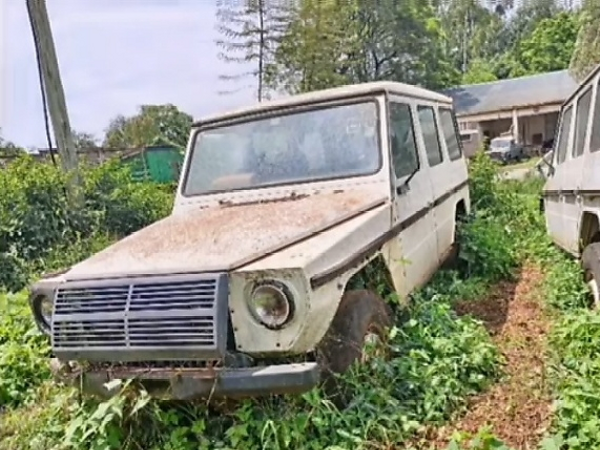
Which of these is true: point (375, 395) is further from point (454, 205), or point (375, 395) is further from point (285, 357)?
point (454, 205)

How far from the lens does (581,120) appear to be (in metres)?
5.31

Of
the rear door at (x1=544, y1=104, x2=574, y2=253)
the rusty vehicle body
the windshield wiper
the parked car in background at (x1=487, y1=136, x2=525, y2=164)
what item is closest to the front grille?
the rusty vehicle body

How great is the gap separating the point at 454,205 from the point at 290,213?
295cm

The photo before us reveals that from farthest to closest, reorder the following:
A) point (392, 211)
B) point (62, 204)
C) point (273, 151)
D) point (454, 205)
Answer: point (62, 204), point (454, 205), point (273, 151), point (392, 211)

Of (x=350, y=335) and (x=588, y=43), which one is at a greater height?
(x=588, y=43)

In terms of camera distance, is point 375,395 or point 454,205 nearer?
point 375,395

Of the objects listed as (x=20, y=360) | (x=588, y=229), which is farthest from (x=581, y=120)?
(x=20, y=360)

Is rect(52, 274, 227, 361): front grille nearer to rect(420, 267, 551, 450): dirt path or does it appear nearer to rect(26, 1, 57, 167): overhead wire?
rect(420, 267, 551, 450): dirt path

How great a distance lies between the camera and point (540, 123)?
3275 centimetres

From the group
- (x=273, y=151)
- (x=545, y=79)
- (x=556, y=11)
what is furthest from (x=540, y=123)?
(x=273, y=151)

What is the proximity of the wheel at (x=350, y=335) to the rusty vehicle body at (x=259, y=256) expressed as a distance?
18 millimetres

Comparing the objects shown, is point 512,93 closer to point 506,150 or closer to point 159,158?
point 506,150

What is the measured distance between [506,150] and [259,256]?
27.4 meters

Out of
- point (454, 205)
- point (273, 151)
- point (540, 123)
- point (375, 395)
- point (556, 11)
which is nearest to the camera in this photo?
point (375, 395)
